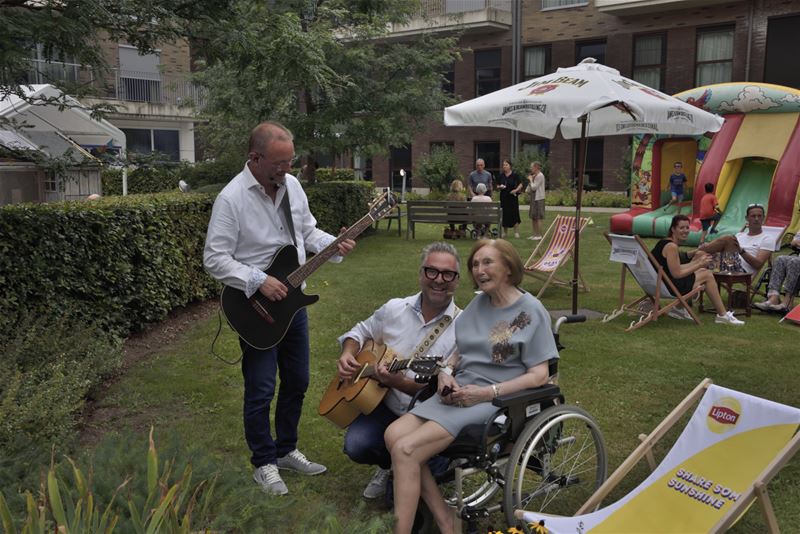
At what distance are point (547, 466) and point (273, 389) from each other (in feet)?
5.06

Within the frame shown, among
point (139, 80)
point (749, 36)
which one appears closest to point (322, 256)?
point (749, 36)

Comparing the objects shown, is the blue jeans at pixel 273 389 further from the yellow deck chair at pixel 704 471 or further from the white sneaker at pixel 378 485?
the yellow deck chair at pixel 704 471

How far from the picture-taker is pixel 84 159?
5246 mm

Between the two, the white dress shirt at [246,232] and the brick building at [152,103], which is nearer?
the white dress shirt at [246,232]

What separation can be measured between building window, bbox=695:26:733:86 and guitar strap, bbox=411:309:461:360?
25.8 metres

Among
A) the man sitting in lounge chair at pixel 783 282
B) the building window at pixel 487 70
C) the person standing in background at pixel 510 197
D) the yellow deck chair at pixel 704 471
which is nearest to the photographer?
the yellow deck chair at pixel 704 471

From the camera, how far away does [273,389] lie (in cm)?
405

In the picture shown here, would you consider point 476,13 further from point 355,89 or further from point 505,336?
point 505,336

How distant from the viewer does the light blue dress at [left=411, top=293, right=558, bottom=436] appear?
3.50m

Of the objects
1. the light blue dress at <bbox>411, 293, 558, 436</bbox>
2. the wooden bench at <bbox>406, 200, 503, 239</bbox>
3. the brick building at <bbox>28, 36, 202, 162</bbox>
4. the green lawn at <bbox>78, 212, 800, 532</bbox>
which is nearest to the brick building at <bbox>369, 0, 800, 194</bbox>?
Result: the wooden bench at <bbox>406, 200, 503, 239</bbox>

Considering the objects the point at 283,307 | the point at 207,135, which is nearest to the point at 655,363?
the point at 283,307

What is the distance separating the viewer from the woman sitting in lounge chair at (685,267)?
780 cm

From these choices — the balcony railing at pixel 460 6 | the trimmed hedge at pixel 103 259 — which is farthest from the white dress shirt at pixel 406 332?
the balcony railing at pixel 460 6

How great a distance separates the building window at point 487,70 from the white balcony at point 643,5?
207 inches
